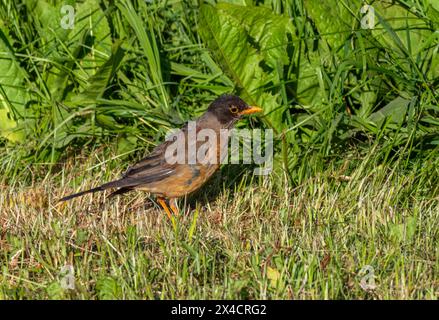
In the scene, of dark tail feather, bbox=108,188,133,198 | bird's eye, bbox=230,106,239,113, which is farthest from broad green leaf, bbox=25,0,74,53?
bird's eye, bbox=230,106,239,113

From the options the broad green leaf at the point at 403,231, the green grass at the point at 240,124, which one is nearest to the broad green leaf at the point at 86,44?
the green grass at the point at 240,124

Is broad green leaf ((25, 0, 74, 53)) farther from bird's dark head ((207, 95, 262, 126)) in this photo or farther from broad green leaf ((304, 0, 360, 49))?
broad green leaf ((304, 0, 360, 49))

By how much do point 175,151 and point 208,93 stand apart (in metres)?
0.86

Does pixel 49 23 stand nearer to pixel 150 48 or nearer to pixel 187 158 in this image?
pixel 150 48

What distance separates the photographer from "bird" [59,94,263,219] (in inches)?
245

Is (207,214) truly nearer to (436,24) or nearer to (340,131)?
(340,131)

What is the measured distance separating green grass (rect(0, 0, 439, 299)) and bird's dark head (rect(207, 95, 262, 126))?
0.95 ft

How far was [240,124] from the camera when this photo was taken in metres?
6.89

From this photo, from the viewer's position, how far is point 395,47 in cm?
666

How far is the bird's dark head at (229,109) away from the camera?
632 centimetres

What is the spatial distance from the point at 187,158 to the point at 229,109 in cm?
45

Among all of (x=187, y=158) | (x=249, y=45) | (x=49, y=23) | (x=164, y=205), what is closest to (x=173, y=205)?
(x=164, y=205)

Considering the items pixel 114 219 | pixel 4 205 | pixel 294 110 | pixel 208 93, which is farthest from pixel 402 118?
pixel 4 205

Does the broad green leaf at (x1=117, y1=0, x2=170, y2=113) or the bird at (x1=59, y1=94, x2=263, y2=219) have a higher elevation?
the broad green leaf at (x1=117, y1=0, x2=170, y2=113)
